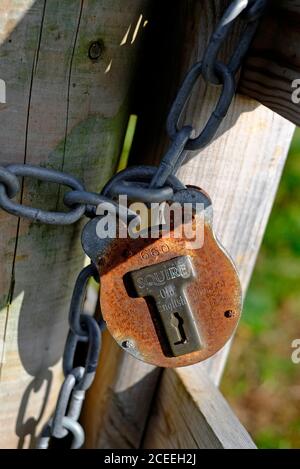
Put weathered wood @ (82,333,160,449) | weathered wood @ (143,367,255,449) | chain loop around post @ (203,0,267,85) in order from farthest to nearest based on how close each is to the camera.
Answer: weathered wood @ (82,333,160,449) < weathered wood @ (143,367,255,449) < chain loop around post @ (203,0,267,85)

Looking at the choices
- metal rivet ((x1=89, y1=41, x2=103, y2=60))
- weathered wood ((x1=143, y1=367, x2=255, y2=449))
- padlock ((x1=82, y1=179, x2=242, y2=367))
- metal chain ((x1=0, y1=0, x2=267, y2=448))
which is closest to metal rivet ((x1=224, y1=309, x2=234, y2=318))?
padlock ((x1=82, y1=179, x2=242, y2=367))

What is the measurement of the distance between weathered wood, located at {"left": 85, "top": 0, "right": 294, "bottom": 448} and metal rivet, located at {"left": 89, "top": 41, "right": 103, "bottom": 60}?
0.13 m

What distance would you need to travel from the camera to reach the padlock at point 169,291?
1135 millimetres

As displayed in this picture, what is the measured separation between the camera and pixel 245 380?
3.37 metres

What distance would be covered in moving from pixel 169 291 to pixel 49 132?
321 mm

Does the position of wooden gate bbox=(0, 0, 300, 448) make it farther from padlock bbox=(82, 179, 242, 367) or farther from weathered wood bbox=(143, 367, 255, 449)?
padlock bbox=(82, 179, 242, 367)

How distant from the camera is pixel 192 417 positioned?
58.3 inches

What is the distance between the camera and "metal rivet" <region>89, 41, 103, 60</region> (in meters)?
1.09

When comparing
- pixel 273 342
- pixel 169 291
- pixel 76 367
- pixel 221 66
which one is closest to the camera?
pixel 221 66

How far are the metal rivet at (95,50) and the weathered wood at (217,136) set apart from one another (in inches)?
5.0

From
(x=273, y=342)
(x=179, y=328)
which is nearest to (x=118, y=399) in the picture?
(x=179, y=328)

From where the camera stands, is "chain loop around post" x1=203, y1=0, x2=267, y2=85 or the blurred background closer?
"chain loop around post" x1=203, y1=0, x2=267, y2=85

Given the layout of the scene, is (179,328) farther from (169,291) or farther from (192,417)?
(192,417)

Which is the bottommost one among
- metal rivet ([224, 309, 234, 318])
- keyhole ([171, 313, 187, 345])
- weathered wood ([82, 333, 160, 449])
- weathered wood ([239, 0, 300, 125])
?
weathered wood ([82, 333, 160, 449])
